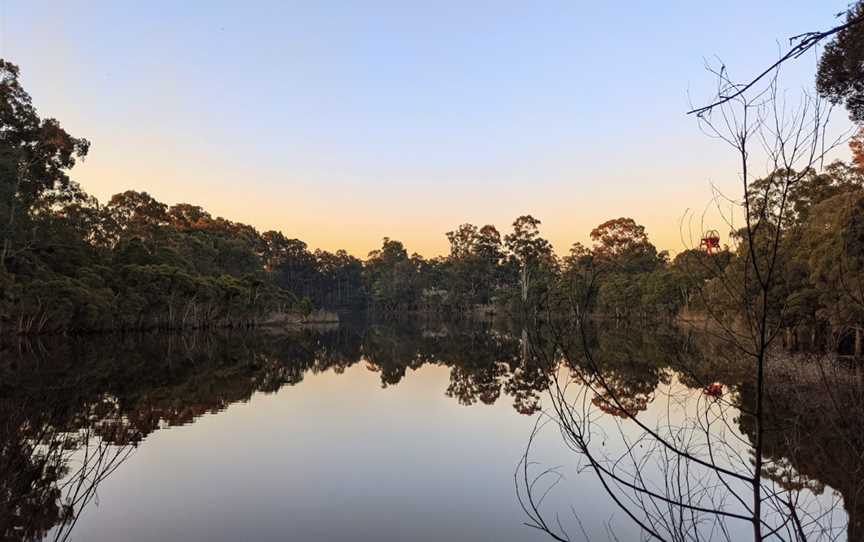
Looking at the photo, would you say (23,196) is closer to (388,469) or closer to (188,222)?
(388,469)

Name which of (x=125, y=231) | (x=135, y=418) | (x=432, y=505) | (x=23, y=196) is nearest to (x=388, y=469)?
(x=432, y=505)

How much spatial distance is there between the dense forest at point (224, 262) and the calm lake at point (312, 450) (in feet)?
4.31

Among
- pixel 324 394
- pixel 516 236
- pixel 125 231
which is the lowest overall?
pixel 324 394

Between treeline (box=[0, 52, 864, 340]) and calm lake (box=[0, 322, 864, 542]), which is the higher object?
treeline (box=[0, 52, 864, 340])

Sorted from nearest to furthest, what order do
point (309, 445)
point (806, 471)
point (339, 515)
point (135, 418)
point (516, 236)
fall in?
point (339, 515) < point (806, 471) < point (309, 445) < point (135, 418) < point (516, 236)

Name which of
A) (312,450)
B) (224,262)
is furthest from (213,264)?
(312,450)

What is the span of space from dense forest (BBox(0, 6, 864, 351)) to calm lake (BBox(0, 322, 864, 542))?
1.31 metres

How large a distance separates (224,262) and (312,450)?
153 ft

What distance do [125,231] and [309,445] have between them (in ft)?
119

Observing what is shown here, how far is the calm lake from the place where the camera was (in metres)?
5.99

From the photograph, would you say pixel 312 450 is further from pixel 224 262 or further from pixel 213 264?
pixel 224 262

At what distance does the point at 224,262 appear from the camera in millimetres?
52438

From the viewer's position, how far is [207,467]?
27.1ft

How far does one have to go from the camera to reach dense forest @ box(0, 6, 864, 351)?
4.59m
